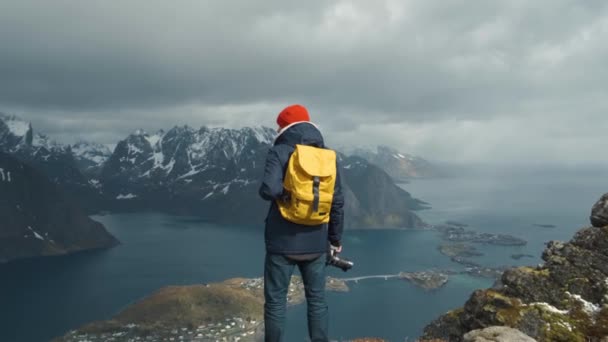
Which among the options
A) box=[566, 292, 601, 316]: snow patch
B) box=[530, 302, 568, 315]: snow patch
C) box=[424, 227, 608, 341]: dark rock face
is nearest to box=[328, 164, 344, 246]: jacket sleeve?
box=[424, 227, 608, 341]: dark rock face

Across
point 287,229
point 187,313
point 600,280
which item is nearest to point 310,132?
point 287,229

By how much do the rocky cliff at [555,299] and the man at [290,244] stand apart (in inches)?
214

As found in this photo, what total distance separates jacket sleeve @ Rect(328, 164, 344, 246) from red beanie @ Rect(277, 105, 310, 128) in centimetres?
141

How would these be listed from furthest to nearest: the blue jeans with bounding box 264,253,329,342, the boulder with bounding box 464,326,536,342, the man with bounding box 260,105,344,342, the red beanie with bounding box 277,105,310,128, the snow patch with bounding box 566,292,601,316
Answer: the snow patch with bounding box 566,292,601,316, the red beanie with bounding box 277,105,310,128, the boulder with bounding box 464,326,536,342, the blue jeans with bounding box 264,253,329,342, the man with bounding box 260,105,344,342

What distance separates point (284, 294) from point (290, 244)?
4.00 ft

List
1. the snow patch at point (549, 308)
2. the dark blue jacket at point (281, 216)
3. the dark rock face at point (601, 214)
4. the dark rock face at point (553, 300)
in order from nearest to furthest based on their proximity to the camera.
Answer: the dark blue jacket at point (281, 216)
the dark rock face at point (553, 300)
the snow patch at point (549, 308)
the dark rock face at point (601, 214)

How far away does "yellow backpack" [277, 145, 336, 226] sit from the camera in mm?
7926

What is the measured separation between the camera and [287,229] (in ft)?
27.3

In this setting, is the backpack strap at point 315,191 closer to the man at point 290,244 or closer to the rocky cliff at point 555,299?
the man at point 290,244

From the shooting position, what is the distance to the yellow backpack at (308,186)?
26.0 ft

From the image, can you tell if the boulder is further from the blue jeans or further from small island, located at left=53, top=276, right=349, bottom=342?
small island, located at left=53, top=276, right=349, bottom=342

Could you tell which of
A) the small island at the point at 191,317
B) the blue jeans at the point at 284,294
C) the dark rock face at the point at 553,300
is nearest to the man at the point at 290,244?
the blue jeans at the point at 284,294

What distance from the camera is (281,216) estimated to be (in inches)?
330

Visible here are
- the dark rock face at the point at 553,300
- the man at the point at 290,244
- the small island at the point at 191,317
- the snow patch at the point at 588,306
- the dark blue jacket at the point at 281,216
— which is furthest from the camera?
the small island at the point at 191,317
